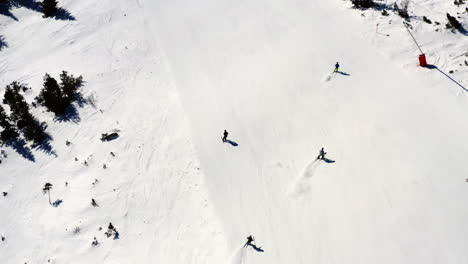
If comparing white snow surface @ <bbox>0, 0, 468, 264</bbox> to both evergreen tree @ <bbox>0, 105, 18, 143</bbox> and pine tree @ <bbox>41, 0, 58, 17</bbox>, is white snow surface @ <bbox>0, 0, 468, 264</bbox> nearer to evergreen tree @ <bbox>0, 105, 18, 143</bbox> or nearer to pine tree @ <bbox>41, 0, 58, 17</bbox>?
evergreen tree @ <bbox>0, 105, 18, 143</bbox>

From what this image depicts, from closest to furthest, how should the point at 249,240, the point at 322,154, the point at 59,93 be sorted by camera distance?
the point at 249,240
the point at 322,154
the point at 59,93

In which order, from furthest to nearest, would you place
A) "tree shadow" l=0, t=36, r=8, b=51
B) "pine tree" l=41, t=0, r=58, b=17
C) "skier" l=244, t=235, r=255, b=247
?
"pine tree" l=41, t=0, r=58, b=17
"tree shadow" l=0, t=36, r=8, b=51
"skier" l=244, t=235, r=255, b=247

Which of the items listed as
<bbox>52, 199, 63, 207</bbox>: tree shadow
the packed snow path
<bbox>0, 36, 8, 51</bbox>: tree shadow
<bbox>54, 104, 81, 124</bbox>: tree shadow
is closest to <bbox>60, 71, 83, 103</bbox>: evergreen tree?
<bbox>54, 104, 81, 124</bbox>: tree shadow

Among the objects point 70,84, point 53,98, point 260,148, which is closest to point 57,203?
point 53,98

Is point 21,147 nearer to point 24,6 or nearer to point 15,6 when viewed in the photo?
point 24,6

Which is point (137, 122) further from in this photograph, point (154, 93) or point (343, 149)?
point (343, 149)

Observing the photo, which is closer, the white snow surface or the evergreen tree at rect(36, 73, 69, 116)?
the white snow surface

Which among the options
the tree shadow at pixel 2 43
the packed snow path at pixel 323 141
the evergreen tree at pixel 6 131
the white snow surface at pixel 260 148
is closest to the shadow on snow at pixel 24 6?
the tree shadow at pixel 2 43
